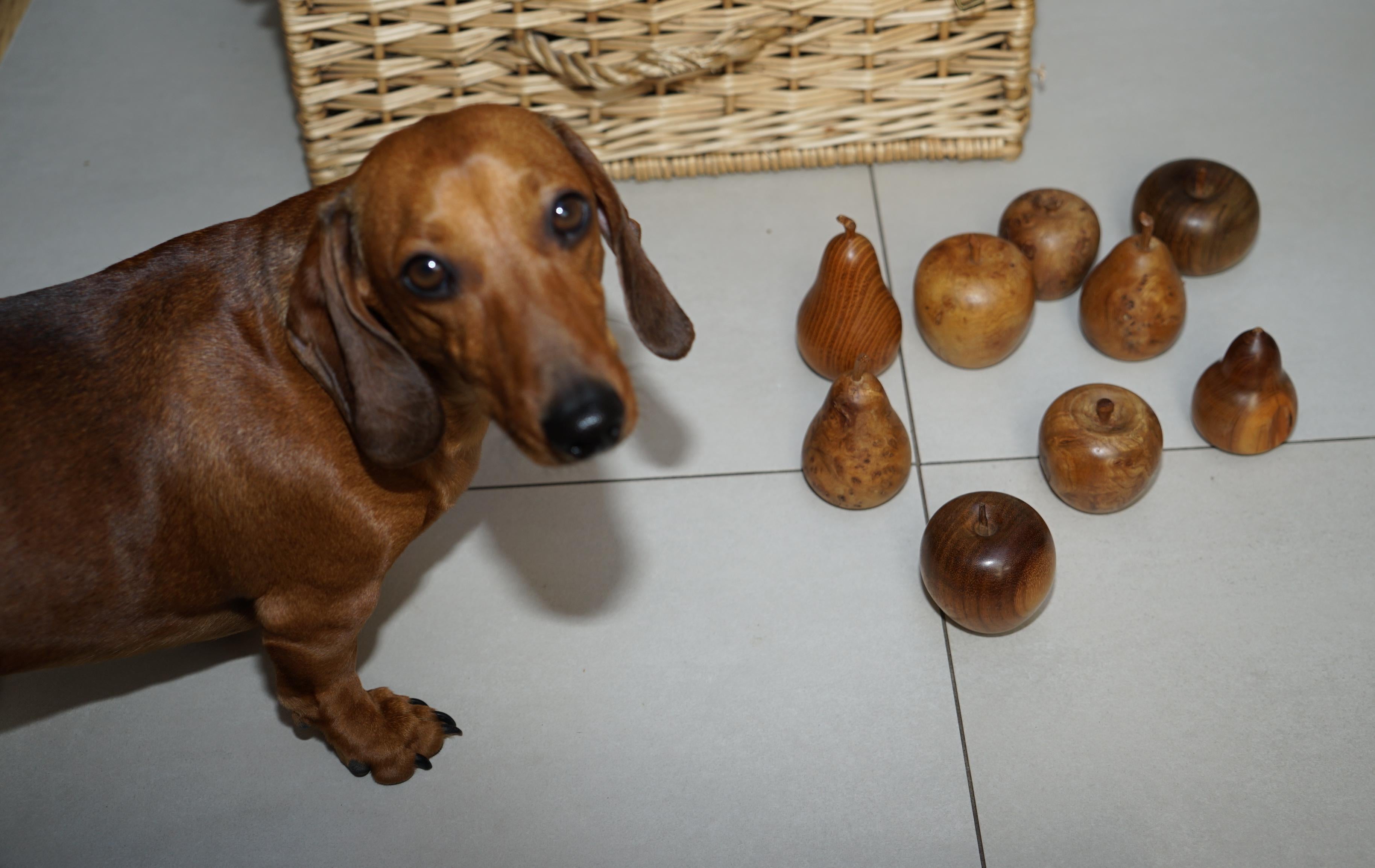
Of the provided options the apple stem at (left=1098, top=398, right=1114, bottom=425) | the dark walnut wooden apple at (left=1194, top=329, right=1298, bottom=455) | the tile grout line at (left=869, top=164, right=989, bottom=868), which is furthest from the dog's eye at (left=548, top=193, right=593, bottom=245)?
the dark walnut wooden apple at (left=1194, top=329, right=1298, bottom=455)

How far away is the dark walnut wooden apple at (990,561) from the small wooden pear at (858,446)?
0.54ft

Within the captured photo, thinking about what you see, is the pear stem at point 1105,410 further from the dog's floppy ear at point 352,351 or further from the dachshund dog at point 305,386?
the dog's floppy ear at point 352,351

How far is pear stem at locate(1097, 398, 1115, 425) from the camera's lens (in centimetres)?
189

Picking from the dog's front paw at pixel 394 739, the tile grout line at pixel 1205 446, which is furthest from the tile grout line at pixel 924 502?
the dog's front paw at pixel 394 739

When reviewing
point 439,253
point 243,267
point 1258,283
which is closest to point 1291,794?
point 1258,283

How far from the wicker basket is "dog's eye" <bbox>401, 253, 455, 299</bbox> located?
1224mm

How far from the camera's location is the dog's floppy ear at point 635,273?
151 cm

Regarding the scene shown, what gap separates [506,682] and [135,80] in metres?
2.10

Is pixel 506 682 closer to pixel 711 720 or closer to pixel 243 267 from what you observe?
pixel 711 720

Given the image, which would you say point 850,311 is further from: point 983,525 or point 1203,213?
point 1203,213

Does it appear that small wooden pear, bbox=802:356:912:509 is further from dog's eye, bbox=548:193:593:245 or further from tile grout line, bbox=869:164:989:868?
dog's eye, bbox=548:193:593:245

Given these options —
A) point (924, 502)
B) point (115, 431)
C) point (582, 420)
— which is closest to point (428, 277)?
point (582, 420)

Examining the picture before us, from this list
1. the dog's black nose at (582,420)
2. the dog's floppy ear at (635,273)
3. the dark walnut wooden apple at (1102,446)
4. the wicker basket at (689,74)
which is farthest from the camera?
the wicker basket at (689,74)

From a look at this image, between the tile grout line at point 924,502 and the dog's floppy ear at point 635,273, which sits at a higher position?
the dog's floppy ear at point 635,273
